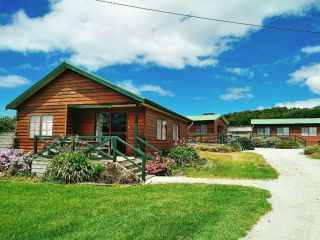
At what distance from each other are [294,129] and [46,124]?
3883 centimetres

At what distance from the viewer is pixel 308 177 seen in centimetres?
1416

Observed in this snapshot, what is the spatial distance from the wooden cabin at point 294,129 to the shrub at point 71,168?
37978mm

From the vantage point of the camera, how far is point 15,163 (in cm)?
1470

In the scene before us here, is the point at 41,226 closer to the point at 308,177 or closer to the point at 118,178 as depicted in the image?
the point at 118,178

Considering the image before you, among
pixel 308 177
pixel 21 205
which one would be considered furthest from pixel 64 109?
pixel 308 177

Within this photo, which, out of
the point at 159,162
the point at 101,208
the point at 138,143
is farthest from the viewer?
the point at 138,143

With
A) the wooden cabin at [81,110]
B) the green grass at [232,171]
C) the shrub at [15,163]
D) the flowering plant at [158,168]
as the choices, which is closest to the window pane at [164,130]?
the wooden cabin at [81,110]

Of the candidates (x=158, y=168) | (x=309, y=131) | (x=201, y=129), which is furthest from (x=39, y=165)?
(x=309, y=131)

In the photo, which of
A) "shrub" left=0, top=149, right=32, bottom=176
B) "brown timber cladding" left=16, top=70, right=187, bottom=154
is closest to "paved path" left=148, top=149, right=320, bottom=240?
"brown timber cladding" left=16, top=70, right=187, bottom=154

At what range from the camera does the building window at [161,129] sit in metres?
20.0

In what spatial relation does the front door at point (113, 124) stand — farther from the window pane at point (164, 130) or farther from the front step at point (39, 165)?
the front step at point (39, 165)

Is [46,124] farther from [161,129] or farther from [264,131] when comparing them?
[264,131]

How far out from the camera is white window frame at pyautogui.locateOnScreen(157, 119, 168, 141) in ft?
65.6

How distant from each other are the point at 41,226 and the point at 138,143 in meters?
10.8
